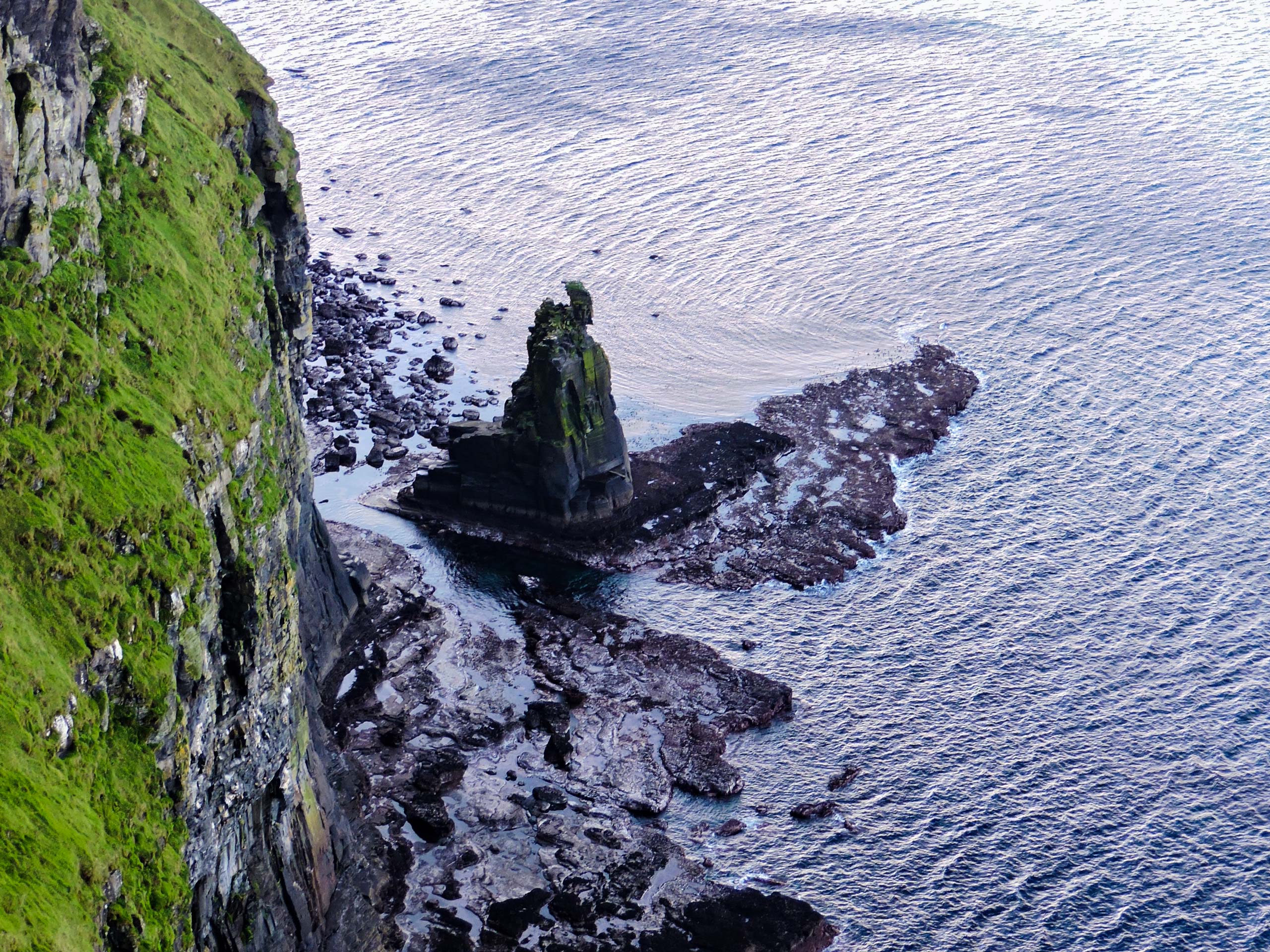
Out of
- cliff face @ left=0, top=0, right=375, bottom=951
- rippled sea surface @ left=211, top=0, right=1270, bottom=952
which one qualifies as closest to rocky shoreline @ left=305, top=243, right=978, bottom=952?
rippled sea surface @ left=211, top=0, right=1270, bottom=952

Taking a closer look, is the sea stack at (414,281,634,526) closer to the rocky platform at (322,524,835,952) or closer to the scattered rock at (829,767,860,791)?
the rocky platform at (322,524,835,952)

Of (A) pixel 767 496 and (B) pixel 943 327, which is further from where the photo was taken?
(B) pixel 943 327

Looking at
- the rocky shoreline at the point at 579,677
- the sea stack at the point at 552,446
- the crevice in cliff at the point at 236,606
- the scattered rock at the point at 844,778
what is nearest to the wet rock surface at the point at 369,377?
the rocky shoreline at the point at 579,677

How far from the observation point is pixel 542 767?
207ft

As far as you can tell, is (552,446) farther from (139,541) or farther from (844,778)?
(139,541)

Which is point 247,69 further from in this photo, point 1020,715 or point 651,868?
point 1020,715

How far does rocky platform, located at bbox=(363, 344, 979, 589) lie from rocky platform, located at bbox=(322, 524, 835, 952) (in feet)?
20.8

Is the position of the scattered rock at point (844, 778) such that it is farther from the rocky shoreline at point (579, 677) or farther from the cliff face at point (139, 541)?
the cliff face at point (139, 541)

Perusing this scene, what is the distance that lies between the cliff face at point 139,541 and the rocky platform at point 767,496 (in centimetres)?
2404

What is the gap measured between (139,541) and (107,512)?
116 cm

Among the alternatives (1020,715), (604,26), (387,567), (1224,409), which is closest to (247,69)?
(387,567)

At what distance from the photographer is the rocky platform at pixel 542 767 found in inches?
2149

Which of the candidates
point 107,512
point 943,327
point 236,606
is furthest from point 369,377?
point 107,512

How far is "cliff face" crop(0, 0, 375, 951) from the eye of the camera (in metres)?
33.5
